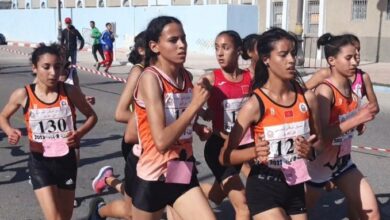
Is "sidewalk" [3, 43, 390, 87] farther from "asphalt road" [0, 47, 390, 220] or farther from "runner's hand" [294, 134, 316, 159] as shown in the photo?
"runner's hand" [294, 134, 316, 159]

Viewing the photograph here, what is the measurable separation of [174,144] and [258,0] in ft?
91.6

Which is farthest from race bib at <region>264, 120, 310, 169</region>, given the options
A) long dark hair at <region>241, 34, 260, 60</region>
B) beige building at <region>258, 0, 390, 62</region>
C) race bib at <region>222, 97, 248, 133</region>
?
beige building at <region>258, 0, 390, 62</region>

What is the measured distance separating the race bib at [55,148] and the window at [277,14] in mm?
25929

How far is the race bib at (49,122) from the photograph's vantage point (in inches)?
189

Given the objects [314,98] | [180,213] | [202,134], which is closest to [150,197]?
[180,213]

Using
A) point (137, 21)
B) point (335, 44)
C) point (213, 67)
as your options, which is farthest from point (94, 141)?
point (137, 21)

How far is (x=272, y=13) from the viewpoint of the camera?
30281 millimetres

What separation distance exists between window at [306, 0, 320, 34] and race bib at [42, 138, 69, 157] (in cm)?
2443

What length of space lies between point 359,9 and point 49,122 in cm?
2329

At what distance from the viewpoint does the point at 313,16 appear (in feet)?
92.5

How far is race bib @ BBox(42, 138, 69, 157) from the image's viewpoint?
4793mm

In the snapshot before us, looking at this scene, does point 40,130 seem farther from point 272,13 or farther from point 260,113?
point 272,13

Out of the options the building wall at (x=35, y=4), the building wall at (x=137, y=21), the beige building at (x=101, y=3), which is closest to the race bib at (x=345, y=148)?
Result: the building wall at (x=137, y=21)

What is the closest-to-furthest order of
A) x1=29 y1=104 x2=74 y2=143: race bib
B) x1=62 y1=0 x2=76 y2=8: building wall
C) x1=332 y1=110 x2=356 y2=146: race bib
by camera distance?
x1=332 y1=110 x2=356 y2=146: race bib → x1=29 y1=104 x2=74 y2=143: race bib → x1=62 y1=0 x2=76 y2=8: building wall
